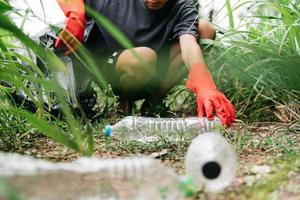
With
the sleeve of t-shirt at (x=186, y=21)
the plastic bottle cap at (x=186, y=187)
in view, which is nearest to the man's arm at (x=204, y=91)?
the sleeve of t-shirt at (x=186, y=21)

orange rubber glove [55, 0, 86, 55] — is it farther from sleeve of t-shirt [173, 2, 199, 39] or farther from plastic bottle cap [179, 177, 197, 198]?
plastic bottle cap [179, 177, 197, 198]

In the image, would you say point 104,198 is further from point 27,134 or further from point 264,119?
point 264,119

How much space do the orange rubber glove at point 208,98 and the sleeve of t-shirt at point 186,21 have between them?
36 centimetres

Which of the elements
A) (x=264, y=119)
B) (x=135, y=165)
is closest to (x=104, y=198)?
(x=135, y=165)

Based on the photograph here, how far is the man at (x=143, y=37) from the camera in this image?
7.56ft

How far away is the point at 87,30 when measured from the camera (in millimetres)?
2467

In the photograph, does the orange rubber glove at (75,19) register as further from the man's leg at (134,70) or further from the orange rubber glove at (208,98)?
the orange rubber glove at (208,98)

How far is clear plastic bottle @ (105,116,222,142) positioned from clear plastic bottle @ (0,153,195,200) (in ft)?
3.03

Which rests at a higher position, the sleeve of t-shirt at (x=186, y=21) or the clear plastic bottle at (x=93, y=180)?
the sleeve of t-shirt at (x=186, y=21)

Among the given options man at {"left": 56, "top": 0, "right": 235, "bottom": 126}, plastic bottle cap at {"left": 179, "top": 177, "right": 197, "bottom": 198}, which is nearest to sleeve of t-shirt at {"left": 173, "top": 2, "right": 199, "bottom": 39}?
man at {"left": 56, "top": 0, "right": 235, "bottom": 126}

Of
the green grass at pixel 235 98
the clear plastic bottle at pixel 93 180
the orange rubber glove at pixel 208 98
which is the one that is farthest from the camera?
the orange rubber glove at pixel 208 98

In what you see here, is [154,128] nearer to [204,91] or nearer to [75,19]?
[204,91]

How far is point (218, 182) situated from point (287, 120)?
4.14 ft

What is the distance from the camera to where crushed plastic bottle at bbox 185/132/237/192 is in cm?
98
